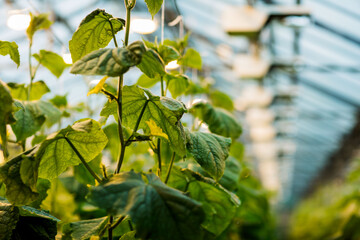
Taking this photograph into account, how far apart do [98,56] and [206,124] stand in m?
0.88

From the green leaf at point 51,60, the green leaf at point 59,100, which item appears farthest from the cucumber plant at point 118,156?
the green leaf at point 59,100

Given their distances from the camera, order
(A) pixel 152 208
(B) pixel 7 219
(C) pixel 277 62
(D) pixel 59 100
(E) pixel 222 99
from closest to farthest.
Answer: (A) pixel 152 208
(B) pixel 7 219
(D) pixel 59 100
(E) pixel 222 99
(C) pixel 277 62

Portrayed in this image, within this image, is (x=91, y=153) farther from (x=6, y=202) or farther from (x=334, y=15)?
(x=334, y=15)

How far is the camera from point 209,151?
1108 mm

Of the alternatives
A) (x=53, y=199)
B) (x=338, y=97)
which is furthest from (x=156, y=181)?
(x=338, y=97)

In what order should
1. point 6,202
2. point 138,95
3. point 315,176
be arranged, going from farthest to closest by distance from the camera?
point 315,176 → point 138,95 → point 6,202

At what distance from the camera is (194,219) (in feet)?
2.85

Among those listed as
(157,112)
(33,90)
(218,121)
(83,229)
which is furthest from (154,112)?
(33,90)

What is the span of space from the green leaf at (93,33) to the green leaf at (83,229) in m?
0.44

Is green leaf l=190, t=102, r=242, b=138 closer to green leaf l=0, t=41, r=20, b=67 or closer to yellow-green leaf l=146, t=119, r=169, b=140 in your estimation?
yellow-green leaf l=146, t=119, r=169, b=140

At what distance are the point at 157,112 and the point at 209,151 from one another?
19 cm

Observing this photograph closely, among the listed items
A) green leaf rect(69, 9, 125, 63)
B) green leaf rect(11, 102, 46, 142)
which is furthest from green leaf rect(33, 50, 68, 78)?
green leaf rect(69, 9, 125, 63)

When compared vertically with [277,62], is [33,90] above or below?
above

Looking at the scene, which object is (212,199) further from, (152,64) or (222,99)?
(222,99)
